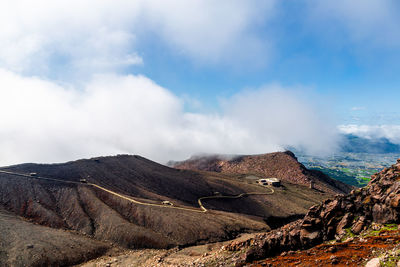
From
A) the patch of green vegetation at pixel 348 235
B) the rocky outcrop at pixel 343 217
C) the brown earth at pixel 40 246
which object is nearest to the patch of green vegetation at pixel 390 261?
the rocky outcrop at pixel 343 217

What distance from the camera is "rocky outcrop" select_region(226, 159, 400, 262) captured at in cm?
2256

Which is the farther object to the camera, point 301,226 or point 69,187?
point 69,187

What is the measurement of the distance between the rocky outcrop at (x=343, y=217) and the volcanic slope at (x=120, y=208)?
39.2m

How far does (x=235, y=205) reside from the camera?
106m

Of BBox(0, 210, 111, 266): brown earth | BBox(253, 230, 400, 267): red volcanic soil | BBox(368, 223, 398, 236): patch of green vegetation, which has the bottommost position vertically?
BBox(0, 210, 111, 266): brown earth

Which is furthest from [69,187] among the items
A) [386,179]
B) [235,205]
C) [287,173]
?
[287,173]

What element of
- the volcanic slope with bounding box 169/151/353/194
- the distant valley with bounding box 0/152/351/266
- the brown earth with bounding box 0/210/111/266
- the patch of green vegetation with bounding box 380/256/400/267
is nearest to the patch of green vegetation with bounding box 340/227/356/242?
the patch of green vegetation with bounding box 380/256/400/267

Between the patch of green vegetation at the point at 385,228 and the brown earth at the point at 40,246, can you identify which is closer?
the patch of green vegetation at the point at 385,228

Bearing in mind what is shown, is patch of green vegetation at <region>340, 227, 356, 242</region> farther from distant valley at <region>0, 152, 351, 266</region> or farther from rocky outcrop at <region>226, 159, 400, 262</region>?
distant valley at <region>0, 152, 351, 266</region>

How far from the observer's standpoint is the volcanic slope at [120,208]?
61.8m

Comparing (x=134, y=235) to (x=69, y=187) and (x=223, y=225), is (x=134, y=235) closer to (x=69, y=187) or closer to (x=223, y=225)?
(x=223, y=225)

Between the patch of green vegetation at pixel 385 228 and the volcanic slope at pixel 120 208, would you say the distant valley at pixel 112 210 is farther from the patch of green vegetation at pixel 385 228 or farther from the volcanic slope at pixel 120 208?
the patch of green vegetation at pixel 385 228

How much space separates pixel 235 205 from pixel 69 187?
6325 centimetres

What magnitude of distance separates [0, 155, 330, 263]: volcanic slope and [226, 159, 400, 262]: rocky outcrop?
3924cm
